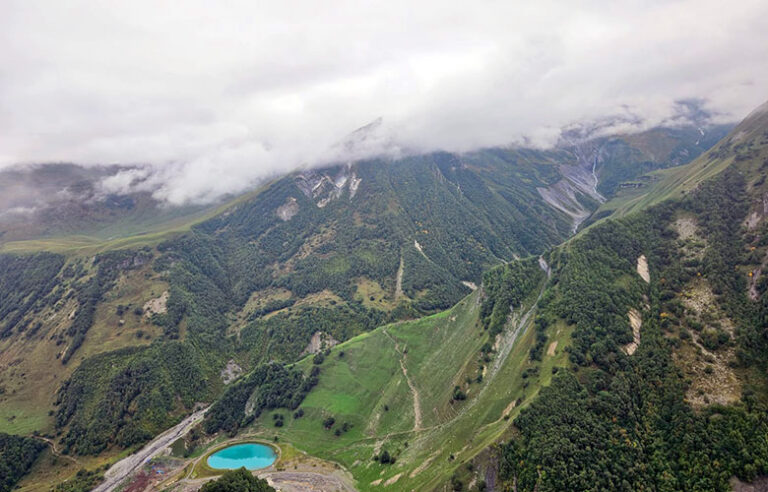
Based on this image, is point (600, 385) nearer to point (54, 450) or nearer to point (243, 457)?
point (243, 457)

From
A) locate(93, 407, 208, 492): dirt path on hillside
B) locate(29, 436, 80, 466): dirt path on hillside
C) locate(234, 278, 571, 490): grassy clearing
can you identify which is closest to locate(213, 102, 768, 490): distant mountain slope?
locate(234, 278, 571, 490): grassy clearing

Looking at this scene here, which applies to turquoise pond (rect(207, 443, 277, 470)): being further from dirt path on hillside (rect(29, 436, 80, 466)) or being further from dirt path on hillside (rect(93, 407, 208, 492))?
dirt path on hillside (rect(29, 436, 80, 466))

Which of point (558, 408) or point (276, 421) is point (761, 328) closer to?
point (558, 408)

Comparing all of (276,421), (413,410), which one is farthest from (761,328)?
(276,421)

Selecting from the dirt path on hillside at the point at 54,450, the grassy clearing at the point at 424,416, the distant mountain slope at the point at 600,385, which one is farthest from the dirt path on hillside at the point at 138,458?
the distant mountain slope at the point at 600,385

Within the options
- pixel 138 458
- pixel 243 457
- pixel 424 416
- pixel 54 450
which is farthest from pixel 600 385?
pixel 54 450

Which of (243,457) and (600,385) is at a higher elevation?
(600,385)
